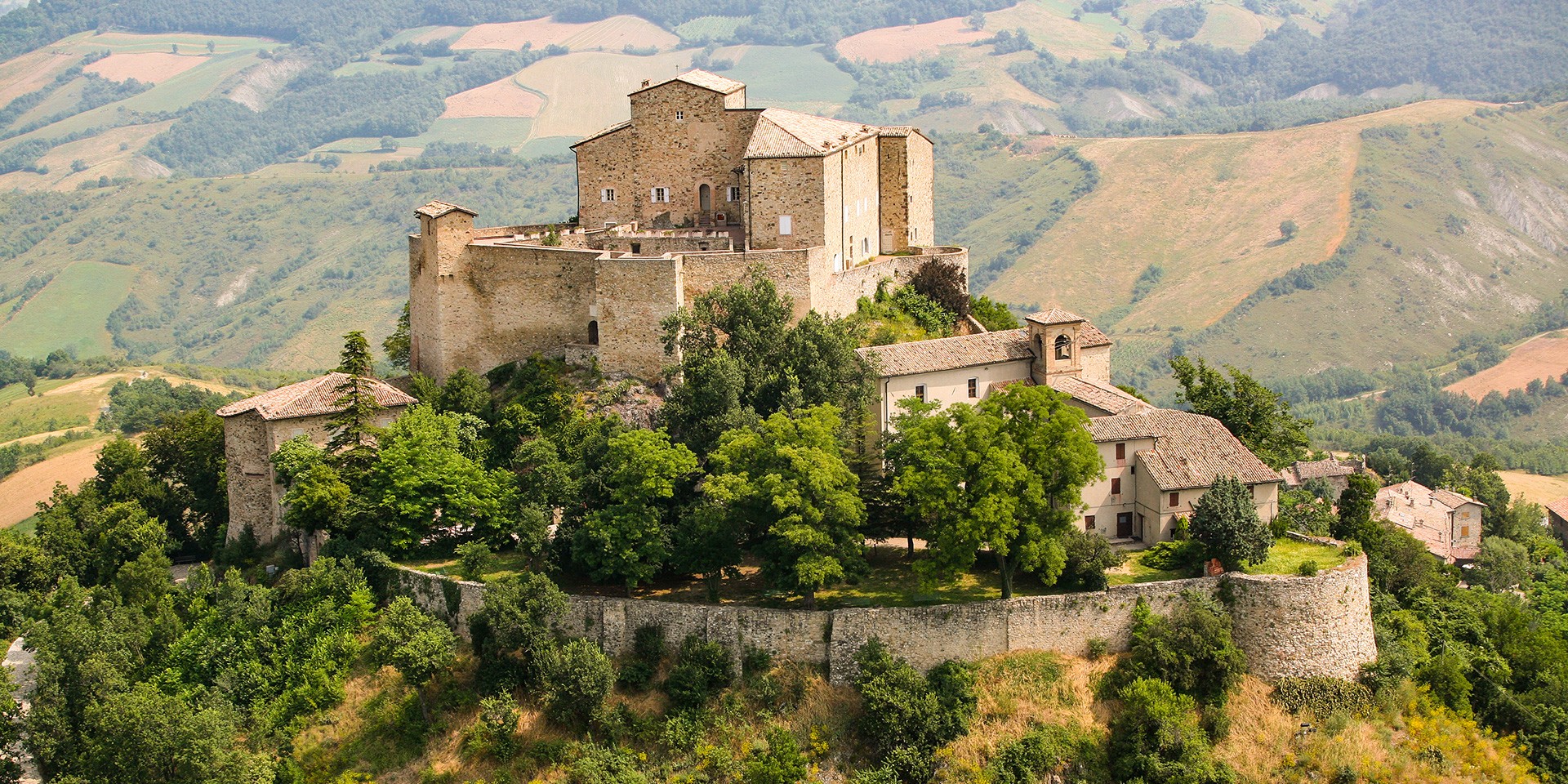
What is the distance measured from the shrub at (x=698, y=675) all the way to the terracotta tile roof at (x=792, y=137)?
22.8 meters

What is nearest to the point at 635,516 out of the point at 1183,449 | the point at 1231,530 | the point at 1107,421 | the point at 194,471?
the point at 1107,421

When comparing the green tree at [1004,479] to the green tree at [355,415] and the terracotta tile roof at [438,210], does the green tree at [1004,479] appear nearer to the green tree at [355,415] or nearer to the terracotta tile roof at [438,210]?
the green tree at [355,415]

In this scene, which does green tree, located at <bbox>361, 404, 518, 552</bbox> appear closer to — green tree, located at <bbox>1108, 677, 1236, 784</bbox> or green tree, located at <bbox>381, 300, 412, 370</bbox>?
green tree, located at <bbox>381, 300, 412, 370</bbox>

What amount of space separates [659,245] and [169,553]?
2427cm

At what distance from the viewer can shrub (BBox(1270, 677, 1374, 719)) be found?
44500 millimetres

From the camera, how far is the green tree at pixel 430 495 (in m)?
51.7

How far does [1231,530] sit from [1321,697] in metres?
5.45

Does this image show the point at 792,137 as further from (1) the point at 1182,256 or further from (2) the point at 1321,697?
(1) the point at 1182,256

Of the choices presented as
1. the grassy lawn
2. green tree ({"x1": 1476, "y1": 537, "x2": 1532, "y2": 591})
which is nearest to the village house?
green tree ({"x1": 1476, "y1": 537, "x2": 1532, "y2": 591})

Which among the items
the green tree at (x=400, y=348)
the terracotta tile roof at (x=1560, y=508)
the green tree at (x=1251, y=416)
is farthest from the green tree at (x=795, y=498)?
the terracotta tile roof at (x=1560, y=508)

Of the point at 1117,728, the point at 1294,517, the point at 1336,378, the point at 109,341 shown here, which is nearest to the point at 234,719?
the point at 1117,728

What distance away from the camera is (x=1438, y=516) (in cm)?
8819

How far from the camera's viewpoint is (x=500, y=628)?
46094 millimetres

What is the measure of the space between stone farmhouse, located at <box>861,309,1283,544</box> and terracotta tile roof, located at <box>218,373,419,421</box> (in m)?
17.9
